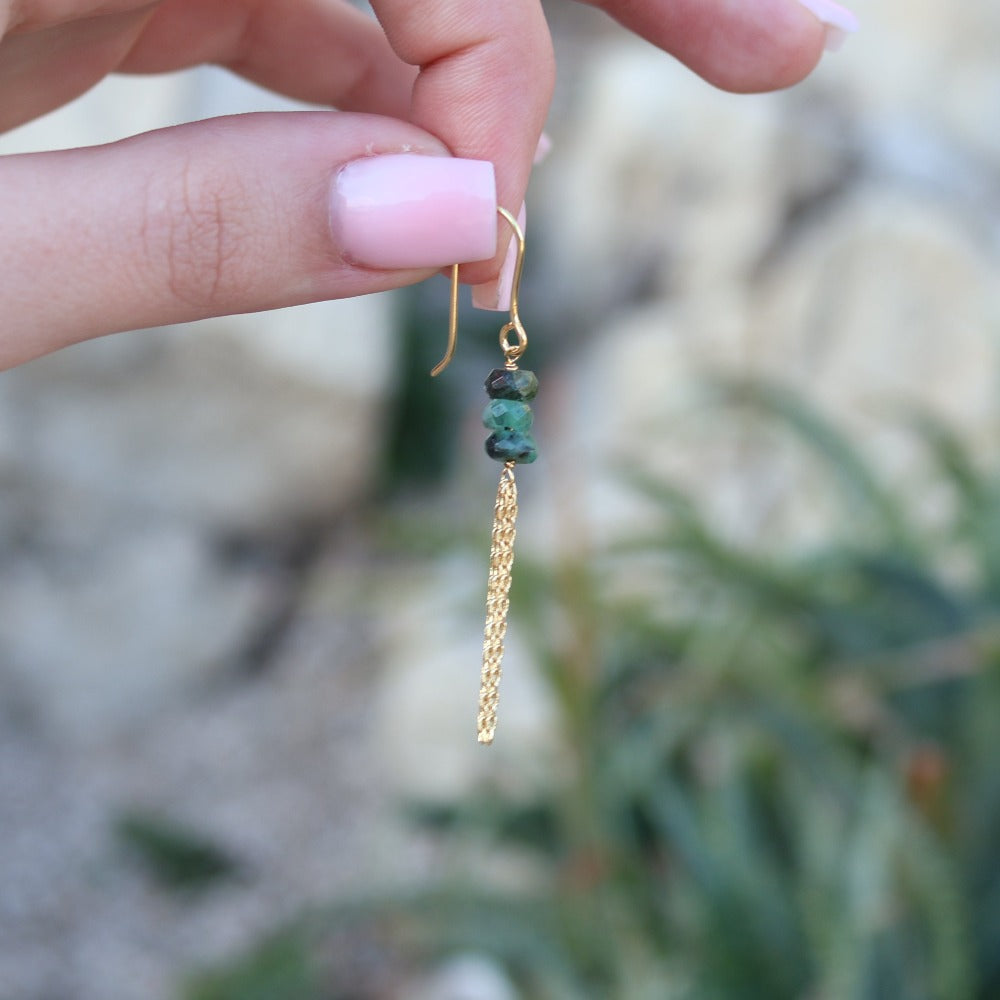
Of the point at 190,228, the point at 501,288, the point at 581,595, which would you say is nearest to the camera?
the point at 190,228

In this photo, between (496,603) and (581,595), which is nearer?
(496,603)

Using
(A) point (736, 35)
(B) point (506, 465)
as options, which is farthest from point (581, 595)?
(A) point (736, 35)

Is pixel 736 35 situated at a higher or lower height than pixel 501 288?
higher

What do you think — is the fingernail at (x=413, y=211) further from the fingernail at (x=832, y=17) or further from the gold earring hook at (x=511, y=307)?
the fingernail at (x=832, y=17)

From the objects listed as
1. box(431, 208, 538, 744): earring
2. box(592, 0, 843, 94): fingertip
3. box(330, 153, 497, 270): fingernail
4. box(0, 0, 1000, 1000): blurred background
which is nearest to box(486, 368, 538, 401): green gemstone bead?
box(431, 208, 538, 744): earring

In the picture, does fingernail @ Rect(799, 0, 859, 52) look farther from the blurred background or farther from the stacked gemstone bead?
the blurred background

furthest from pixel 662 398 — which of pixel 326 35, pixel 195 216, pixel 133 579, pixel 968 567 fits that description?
pixel 195 216

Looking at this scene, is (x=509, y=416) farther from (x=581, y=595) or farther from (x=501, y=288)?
(x=581, y=595)

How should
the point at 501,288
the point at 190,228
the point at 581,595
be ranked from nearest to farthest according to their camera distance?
the point at 190,228 < the point at 501,288 < the point at 581,595

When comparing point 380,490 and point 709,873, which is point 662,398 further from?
point 709,873
